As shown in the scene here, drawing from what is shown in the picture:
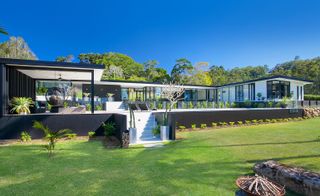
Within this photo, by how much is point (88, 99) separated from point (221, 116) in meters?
12.5

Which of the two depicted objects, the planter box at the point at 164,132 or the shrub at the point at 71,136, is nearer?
the planter box at the point at 164,132

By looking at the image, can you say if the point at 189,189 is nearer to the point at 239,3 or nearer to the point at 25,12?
the point at 239,3

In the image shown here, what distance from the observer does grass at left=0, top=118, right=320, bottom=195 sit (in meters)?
3.81

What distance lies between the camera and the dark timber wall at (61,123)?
27.3 feet

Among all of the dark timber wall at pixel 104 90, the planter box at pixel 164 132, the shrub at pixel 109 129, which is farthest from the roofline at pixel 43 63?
the dark timber wall at pixel 104 90

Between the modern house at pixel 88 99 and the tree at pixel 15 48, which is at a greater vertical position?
the tree at pixel 15 48

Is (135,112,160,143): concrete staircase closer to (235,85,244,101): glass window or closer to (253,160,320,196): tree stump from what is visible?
(253,160,320,196): tree stump

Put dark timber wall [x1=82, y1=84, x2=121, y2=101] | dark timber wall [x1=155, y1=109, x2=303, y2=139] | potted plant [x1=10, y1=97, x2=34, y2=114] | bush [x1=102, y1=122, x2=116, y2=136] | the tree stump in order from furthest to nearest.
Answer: dark timber wall [x1=82, y1=84, x2=121, y2=101]
dark timber wall [x1=155, y1=109, x2=303, y2=139]
bush [x1=102, y1=122, x2=116, y2=136]
potted plant [x1=10, y1=97, x2=34, y2=114]
the tree stump

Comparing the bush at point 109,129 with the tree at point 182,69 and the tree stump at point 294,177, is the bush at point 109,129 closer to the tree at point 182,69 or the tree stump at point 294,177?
the tree stump at point 294,177

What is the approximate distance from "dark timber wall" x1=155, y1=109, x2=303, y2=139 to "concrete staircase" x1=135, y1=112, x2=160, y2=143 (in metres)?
0.40

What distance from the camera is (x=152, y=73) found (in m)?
44.3

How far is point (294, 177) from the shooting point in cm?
340

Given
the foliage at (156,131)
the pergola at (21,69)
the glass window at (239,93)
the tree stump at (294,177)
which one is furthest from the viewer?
the glass window at (239,93)

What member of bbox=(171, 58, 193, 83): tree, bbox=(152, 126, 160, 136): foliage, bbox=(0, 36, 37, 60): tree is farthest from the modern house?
bbox=(0, 36, 37, 60): tree
